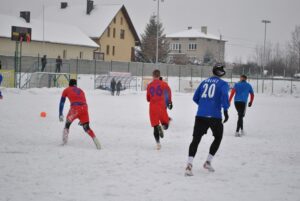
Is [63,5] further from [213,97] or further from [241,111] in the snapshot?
[213,97]

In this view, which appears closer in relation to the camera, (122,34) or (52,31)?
(52,31)

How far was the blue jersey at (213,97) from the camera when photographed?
27.6ft

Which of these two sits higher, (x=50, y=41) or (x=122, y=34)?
(x=122, y=34)

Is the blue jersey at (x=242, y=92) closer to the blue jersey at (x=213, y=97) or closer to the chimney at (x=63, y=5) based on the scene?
the blue jersey at (x=213, y=97)

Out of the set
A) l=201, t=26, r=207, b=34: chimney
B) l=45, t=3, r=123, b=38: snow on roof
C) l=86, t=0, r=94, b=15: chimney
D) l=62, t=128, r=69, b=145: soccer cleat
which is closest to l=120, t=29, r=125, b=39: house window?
l=45, t=3, r=123, b=38: snow on roof

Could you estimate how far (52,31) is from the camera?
61.2 m

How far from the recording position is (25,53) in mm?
55969

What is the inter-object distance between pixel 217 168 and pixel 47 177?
306 centimetres

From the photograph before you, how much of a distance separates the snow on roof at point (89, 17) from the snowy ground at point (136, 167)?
5289cm

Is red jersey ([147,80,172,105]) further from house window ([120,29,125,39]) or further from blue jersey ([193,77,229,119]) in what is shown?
house window ([120,29,125,39])

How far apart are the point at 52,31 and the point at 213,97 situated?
54854mm

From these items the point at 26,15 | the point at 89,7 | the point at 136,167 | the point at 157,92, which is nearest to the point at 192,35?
the point at 89,7

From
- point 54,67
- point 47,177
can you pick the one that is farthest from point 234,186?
point 54,67

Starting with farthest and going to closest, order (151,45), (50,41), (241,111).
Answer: (151,45) → (50,41) → (241,111)
